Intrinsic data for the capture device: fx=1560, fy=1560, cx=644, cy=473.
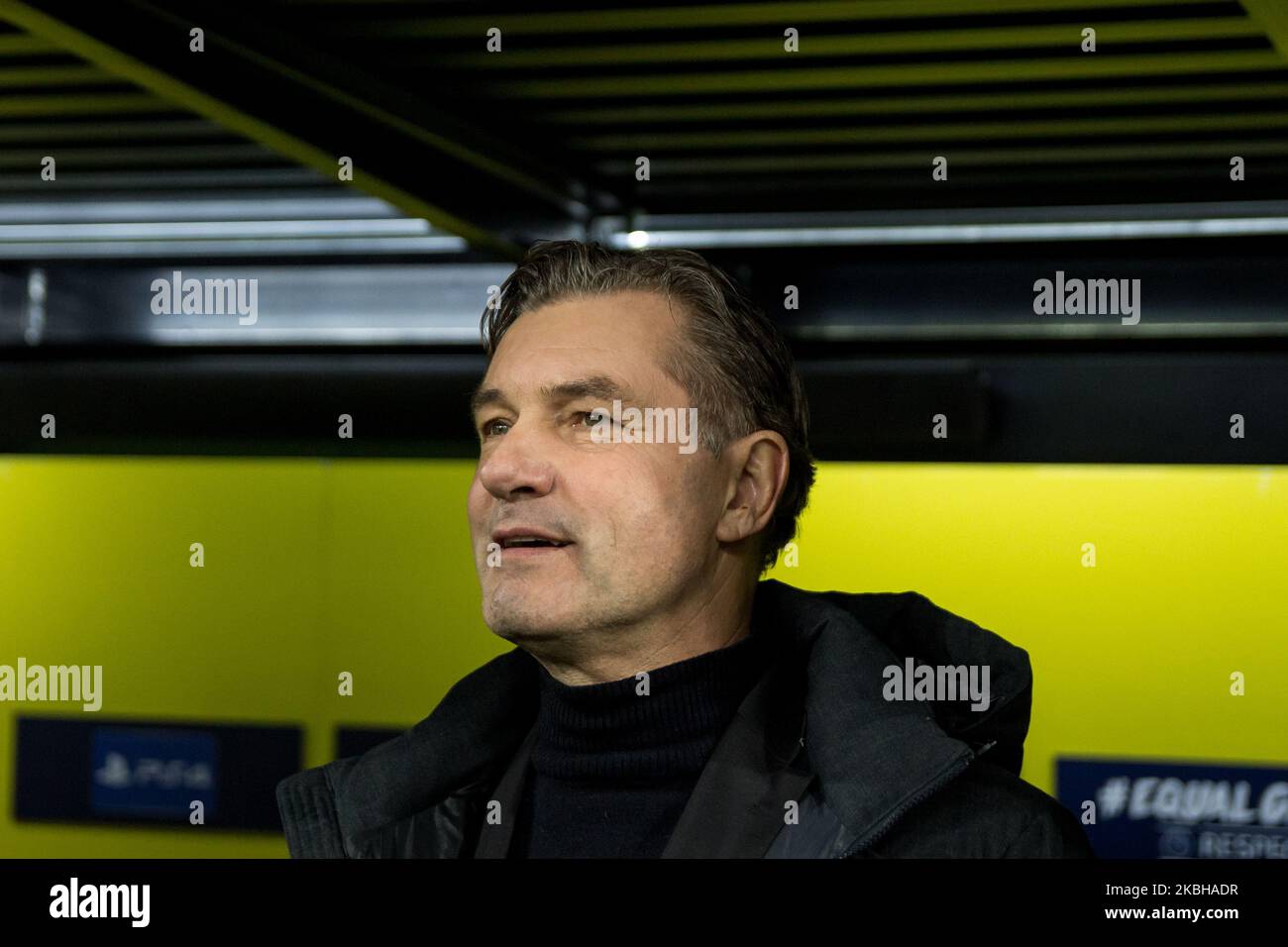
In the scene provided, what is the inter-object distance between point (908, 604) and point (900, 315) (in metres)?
3.04

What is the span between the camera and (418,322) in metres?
5.59

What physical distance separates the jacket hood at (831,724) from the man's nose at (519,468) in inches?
15.4

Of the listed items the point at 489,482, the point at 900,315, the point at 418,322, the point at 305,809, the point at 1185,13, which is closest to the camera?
the point at 489,482

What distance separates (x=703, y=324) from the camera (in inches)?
91.0

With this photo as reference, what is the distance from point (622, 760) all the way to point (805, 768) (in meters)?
0.24

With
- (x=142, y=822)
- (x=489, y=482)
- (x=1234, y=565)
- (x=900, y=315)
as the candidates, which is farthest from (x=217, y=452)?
(x=489, y=482)

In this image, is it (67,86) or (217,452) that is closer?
(67,86)

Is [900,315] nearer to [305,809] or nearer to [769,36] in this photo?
[769,36]

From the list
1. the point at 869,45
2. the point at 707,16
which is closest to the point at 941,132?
the point at 869,45

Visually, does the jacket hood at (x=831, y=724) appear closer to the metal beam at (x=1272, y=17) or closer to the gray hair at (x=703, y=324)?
the gray hair at (x=703, y=324)

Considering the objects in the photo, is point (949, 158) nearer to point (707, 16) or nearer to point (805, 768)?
point (707, 16)

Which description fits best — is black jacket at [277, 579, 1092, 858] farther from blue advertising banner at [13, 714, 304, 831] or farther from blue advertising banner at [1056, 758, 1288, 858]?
blue advertising banner at [13, 714, 304, 831]

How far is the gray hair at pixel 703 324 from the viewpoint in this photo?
2.27m
